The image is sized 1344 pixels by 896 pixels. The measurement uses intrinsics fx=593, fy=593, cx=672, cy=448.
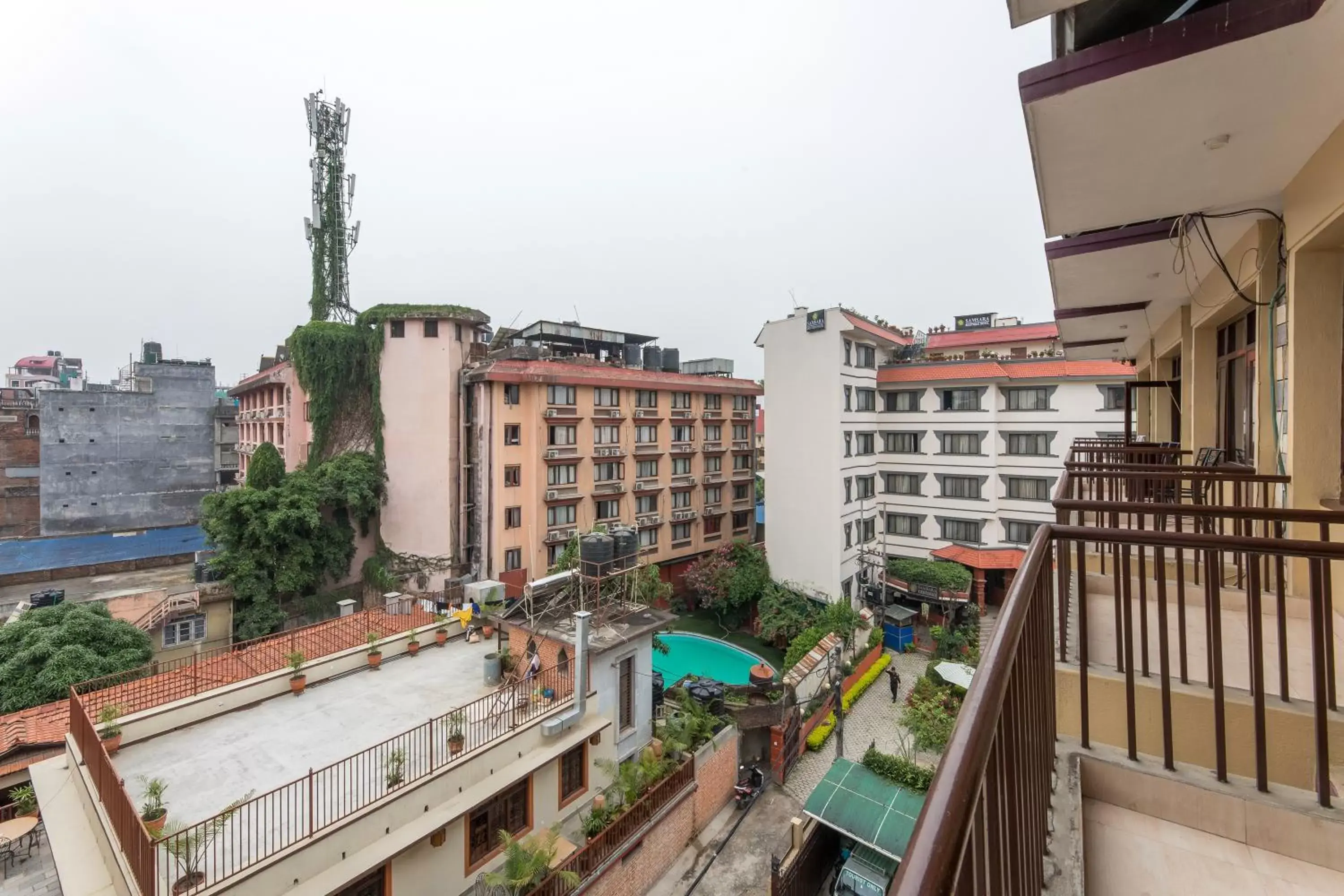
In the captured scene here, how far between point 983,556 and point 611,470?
1481 centimetres

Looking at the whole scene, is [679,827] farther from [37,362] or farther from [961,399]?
[37,362]

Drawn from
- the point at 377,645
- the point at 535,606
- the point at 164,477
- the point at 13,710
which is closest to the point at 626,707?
the point at 535,606

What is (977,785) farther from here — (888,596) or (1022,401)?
(1022,401)

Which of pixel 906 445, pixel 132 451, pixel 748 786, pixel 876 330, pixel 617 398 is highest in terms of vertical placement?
pixel 876 330

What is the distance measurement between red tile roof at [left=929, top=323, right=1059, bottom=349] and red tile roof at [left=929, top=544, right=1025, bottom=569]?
505 inches

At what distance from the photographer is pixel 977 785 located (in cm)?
95

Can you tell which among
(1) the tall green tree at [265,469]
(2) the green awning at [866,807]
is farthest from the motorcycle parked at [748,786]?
(1) the tall green tree at [265,469]

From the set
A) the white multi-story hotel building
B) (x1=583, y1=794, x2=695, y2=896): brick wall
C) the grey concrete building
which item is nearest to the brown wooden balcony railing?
(x1=583, y1=794, x2=695, y2=896): brick wall

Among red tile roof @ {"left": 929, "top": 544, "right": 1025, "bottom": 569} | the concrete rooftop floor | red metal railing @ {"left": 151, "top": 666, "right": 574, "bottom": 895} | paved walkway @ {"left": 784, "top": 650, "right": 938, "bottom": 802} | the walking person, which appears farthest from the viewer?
red tile roof @ {"left": 929, "top": 544, "right": 1025, "bottom": 569}

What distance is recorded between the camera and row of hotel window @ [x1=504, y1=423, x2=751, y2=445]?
71.4 feet

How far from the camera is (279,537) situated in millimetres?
20188

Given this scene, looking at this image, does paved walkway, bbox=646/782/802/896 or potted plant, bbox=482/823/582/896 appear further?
paved walkway, bbox=646/782/802/896

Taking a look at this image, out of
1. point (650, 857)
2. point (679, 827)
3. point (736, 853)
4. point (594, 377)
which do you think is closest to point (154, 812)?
point (650, 857)

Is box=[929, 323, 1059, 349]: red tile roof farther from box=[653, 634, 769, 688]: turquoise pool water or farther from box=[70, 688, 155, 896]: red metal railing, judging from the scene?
box=[70, 688, 155, 896]: red metal railing
